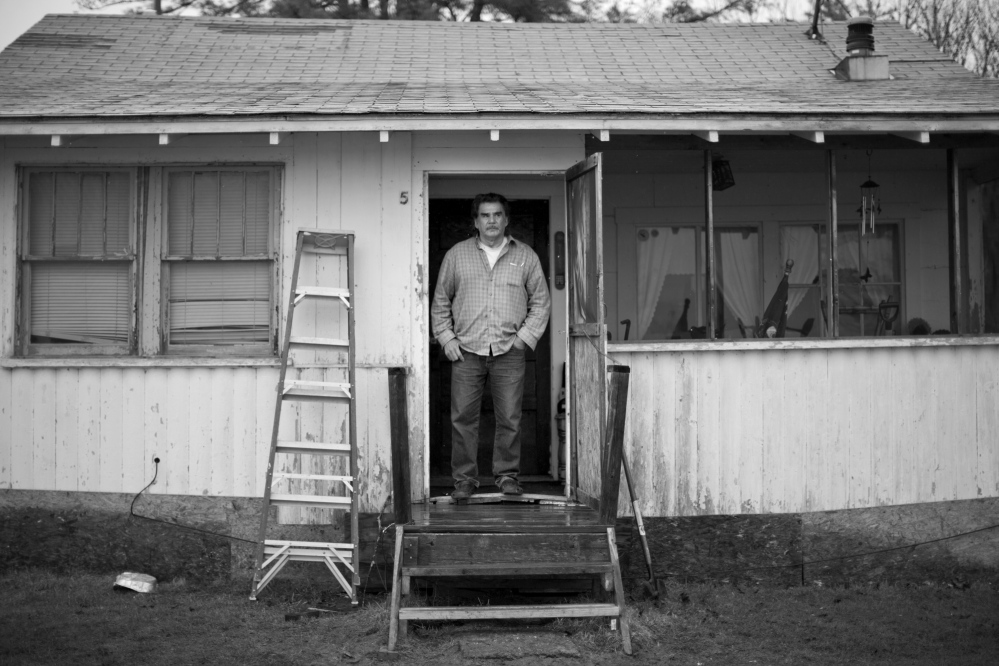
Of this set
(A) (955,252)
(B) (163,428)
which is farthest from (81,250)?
(A) (955,252)

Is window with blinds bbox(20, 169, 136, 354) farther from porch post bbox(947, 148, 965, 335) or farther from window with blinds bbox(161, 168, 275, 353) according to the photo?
porch post bbox(947, 148, 965, 335)

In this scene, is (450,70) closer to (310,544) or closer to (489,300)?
(489,300)

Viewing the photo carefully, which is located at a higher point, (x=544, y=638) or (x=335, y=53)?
(x=335, y=53)

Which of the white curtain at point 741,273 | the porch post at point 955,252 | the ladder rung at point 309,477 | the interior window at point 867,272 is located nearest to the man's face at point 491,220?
the ladder rung at point 309,477

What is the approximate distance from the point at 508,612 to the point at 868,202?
6.17 m

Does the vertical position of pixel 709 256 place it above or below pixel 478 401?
above

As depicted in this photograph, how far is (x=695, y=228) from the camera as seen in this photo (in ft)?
34.4

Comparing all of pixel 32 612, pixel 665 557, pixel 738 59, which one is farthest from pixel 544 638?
pixel 738 59

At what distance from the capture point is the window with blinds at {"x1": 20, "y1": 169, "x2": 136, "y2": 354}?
7484mm

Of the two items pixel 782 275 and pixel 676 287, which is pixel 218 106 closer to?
pixel 676 287

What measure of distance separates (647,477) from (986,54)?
1633 centimetres

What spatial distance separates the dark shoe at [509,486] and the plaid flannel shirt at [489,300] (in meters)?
0.91

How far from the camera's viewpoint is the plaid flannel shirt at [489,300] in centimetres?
717

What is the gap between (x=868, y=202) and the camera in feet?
33.1
